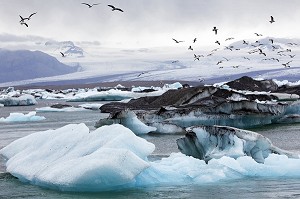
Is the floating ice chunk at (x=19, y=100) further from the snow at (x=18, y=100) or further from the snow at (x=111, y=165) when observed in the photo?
the snow at (x=111, y=165)

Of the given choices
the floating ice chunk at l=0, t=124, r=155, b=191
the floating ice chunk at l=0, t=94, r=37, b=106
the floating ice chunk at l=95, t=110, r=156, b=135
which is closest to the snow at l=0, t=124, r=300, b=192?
the floating ice chunk at l=0, t=124, r=155, b=191

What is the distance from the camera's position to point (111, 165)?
373 inches

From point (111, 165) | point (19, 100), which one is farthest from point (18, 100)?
point (111, 165)

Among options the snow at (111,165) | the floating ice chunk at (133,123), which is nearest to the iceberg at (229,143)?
the snow at (111,165)

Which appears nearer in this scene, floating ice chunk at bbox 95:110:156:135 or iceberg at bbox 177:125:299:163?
iceberg at bbox 177:125:299:163

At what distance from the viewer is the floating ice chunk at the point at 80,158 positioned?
9.55m

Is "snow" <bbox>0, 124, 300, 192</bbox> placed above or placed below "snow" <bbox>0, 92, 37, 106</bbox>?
below

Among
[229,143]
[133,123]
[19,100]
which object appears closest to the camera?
[229,143]

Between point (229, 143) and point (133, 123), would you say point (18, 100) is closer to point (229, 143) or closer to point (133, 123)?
point (133, 123)

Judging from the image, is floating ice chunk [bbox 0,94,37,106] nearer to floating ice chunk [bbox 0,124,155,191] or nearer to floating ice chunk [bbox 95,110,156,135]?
floating ice chunk [bbox 95,110,156,135]

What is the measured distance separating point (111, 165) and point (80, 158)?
2.87 ft

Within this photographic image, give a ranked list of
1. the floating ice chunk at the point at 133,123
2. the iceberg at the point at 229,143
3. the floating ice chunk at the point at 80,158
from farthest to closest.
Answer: the floating ice chunk at the point at 133,123 → the iceberg at the point at 229,143 → the floating ice chunk at the point at 80,158

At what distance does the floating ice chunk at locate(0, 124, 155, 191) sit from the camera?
9555 mm

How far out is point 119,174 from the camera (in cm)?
956
